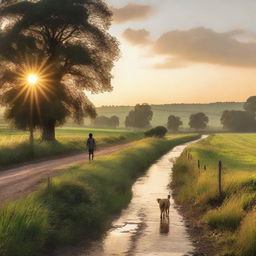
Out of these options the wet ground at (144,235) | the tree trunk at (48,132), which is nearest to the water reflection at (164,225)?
the wet ground at (144,235)

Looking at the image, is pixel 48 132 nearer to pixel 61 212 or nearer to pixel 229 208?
pixel 61 212

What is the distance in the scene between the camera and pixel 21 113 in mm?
45562

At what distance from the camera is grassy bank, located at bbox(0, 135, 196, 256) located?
42.9 ft

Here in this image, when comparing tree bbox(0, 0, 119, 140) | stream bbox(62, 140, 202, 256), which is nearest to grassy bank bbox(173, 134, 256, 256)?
stream bbox(62, 140, 202, 256)

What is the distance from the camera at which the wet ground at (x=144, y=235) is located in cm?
1528

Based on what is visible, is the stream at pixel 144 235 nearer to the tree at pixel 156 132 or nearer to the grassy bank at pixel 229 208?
the grassy bank at pixel 229 208

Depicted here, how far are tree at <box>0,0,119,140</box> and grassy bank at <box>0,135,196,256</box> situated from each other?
70.8 feet

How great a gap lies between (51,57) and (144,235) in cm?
3479

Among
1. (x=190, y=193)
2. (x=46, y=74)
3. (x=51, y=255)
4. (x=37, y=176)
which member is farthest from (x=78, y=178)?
(x=46, y=74)

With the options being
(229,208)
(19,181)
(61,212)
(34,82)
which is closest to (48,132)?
(34,82)

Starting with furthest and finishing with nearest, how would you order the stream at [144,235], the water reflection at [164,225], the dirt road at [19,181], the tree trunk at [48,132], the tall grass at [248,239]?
the tree trunk at [48,132], the dirt road at [19,181], the water reflection at [164,225], the stream at [144,235], the tall grass at [248,239]

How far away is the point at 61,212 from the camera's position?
55.5 ft

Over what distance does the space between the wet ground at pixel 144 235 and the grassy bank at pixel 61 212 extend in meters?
0.74

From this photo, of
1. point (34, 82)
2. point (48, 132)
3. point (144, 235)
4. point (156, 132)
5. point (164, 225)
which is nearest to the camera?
point (144, 235)
